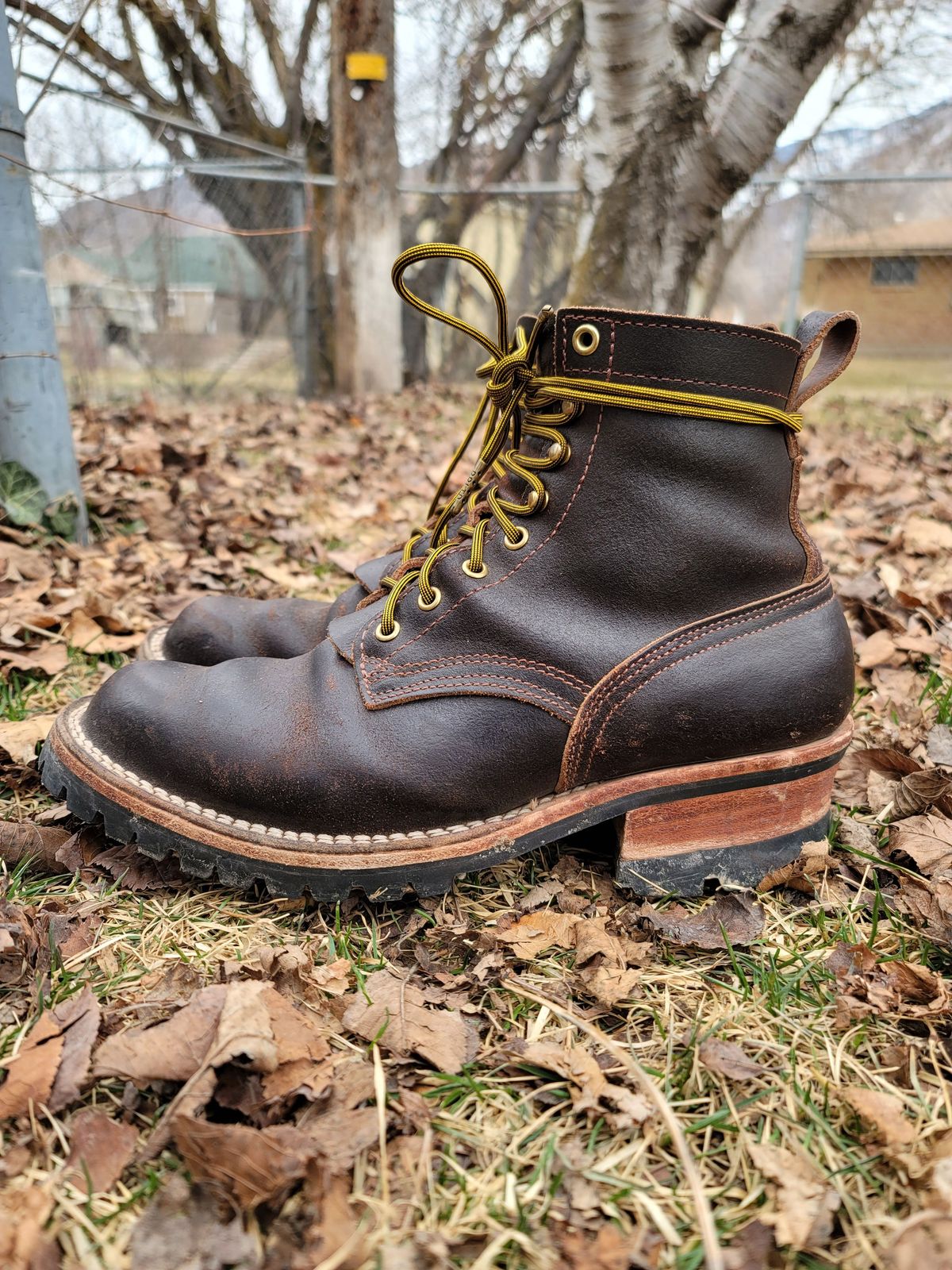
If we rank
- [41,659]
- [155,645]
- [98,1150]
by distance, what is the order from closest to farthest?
[98,1150] → [155,645] → [41,659]

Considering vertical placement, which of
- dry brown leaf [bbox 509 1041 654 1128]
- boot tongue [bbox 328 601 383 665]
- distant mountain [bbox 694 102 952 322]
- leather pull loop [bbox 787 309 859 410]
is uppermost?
distant mountain [bbox 694 102 952 322]

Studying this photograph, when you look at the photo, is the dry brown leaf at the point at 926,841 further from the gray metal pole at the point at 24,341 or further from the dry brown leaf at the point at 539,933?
the gray metal pole at the point at 24,341

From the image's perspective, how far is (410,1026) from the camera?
1.19 meters

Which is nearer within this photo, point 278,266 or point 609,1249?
point 609,1249

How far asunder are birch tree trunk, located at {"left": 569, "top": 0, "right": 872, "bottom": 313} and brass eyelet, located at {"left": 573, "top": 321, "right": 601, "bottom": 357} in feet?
14.0

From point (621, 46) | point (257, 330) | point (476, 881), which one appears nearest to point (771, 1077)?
point (476, 881)

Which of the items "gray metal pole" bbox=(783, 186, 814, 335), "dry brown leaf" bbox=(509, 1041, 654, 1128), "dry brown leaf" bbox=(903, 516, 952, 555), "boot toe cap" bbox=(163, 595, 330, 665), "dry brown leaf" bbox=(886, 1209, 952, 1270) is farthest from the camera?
"gray metal pole" bbox=(783, 186, 814, 335)

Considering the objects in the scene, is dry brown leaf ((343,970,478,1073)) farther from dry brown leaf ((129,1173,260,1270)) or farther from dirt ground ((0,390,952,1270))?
dry brown leaf ((129,1173,260,1270))

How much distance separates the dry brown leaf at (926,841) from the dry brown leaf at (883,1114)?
1.75 ft

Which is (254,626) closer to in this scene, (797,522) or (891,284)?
(797,522)

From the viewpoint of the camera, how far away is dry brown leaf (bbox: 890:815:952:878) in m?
1.51

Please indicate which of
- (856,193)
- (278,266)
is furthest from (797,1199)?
(856,193)

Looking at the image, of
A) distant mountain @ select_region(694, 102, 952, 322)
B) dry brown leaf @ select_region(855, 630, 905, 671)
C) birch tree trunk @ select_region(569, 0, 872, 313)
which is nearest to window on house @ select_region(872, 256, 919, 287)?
distant mountain @ select_region(694, 102, 952, 322)

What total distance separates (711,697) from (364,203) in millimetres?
8162
